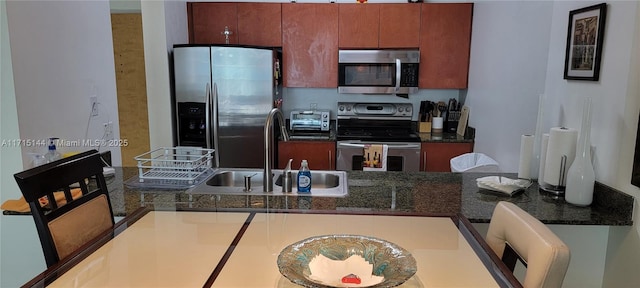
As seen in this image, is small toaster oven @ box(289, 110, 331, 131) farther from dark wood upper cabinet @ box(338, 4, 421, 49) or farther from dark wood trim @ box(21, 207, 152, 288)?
dark wood trim @ box(21, 207, 152, 288)

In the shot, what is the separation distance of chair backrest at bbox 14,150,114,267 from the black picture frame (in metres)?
2.09

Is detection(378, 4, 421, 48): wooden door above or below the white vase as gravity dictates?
above

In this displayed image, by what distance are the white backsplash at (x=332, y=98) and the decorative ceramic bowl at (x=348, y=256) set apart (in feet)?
10.2

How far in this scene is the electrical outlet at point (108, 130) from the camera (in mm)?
2674

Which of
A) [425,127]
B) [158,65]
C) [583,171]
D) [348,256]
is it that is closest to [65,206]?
[348,256]

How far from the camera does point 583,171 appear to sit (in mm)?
1846

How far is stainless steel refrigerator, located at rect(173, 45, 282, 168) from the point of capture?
136 inches

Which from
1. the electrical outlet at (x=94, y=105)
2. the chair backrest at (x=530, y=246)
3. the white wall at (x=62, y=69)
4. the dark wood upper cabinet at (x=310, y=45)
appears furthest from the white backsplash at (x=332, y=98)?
the chair backrest at (x=530, y=246)

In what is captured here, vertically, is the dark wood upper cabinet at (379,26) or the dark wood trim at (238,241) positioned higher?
the dark wood upper cabinet at (379,26)

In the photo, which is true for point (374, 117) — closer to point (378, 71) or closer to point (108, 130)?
point (378, 71)

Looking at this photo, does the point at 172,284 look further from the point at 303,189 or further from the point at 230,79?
the point at 230,79

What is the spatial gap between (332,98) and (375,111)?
18.4 inches

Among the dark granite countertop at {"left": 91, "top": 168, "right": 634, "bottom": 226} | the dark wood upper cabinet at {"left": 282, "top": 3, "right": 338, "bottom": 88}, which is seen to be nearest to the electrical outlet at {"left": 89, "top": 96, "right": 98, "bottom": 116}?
the dark granite countertop at {"left": 91, "top": 168, "right": 634, "bottom": 226}

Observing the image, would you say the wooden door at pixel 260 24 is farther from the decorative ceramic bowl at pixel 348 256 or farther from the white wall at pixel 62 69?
the decorative ceramic bowl at pixel 348 256
